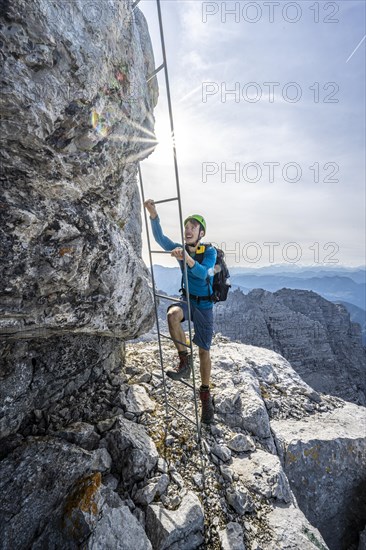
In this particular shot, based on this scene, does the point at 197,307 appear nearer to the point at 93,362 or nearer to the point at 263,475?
the point at 93,362

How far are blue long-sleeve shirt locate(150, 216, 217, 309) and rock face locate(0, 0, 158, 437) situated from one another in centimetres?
106

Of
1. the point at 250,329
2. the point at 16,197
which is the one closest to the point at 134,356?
the point at 16,197

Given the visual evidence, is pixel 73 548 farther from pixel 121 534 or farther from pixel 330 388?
pixel 330 388

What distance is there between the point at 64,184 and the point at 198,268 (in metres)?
2.92

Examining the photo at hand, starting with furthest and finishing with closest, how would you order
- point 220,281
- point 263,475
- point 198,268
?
point 220,281, point 198,268, point 263,475

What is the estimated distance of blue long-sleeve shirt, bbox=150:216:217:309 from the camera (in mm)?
5702

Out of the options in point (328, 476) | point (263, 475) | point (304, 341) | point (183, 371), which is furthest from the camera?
point (304, 341)

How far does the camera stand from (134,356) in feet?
28.1

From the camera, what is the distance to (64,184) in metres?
3.89

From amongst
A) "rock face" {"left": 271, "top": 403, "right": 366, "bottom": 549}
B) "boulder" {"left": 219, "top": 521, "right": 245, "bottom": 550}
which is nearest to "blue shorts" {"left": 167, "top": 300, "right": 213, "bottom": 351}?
"boulder" {"left": 219, "top": 521, "right": 245, "bottom": 550}

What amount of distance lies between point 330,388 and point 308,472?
87489mm

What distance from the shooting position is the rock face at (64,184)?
317cm

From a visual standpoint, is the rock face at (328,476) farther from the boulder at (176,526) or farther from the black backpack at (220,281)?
the black backpack at (220,281)

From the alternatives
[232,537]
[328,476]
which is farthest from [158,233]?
[328,476]
